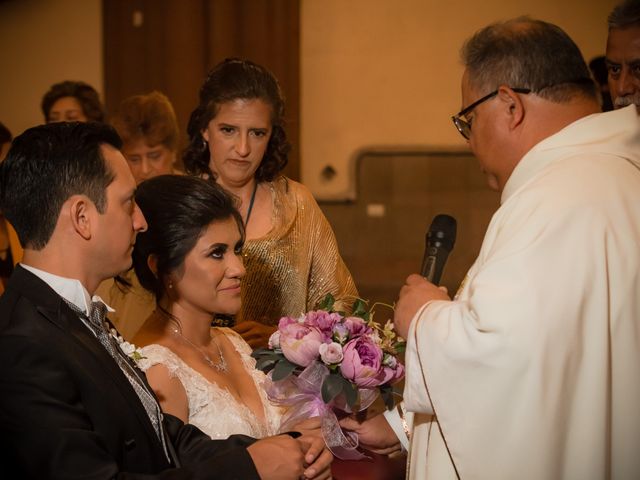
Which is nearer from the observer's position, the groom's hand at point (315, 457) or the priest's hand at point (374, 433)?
the groom's hand at point (315, 457)

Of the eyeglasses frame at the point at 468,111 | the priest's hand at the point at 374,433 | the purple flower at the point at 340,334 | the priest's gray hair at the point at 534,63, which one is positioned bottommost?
the priest's hand at the point at 374,433

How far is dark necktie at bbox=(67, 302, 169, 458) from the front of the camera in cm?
203

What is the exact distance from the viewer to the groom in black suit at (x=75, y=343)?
5.71 feet

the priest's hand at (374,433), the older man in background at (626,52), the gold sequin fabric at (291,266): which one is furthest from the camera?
the gold sequin fabric at (291,266)

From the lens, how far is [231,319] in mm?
3279

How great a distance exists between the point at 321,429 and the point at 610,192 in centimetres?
96

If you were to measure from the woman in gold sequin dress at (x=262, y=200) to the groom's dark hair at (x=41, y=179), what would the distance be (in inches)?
53.8

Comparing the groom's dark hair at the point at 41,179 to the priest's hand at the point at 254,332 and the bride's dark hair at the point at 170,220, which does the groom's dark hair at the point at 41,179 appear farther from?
the priest's hand at the point at 254,332

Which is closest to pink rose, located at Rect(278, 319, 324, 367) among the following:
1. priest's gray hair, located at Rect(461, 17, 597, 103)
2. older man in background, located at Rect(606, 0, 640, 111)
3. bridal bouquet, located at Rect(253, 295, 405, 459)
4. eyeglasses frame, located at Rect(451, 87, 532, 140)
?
bridal bouquet, located at Rect(253, 295, 405, 459)

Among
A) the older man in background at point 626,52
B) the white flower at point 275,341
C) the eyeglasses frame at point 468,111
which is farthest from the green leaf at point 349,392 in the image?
the older man in background at point 626,52

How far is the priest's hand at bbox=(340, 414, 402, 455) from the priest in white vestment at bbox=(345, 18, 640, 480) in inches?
16.3

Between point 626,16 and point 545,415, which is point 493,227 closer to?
point 545,415

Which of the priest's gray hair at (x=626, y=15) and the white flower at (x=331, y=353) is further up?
the priest's gray hair at (x=626, y=15)

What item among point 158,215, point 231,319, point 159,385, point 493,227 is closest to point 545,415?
point 493,227
